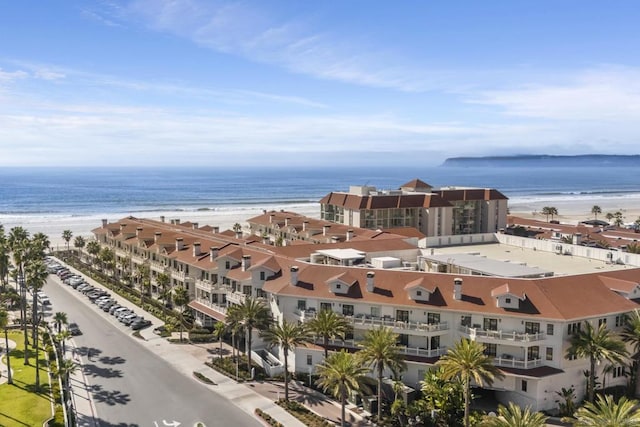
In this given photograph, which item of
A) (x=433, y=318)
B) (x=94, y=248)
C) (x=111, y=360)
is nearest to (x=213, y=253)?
(x=111, y=360)

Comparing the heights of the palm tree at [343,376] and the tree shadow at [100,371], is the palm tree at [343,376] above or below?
above

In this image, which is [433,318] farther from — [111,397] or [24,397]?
[24,397]

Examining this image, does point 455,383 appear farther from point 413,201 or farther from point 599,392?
point 413,201

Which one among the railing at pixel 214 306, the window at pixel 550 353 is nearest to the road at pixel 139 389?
the railing at pixel 214 306

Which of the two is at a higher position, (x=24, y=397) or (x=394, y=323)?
(x=394, y=323)

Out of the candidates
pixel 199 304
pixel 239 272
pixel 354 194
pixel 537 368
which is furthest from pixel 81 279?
pixel 537 368

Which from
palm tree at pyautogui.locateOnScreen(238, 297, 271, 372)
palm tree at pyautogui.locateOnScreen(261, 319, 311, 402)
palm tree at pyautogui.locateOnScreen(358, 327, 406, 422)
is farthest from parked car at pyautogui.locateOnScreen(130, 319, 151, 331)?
palm tree at pyautogui.locateOnScreen(358, 327, 406, 422)

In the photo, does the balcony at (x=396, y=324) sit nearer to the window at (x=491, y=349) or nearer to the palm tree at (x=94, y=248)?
the window at (x=491, y=349)
